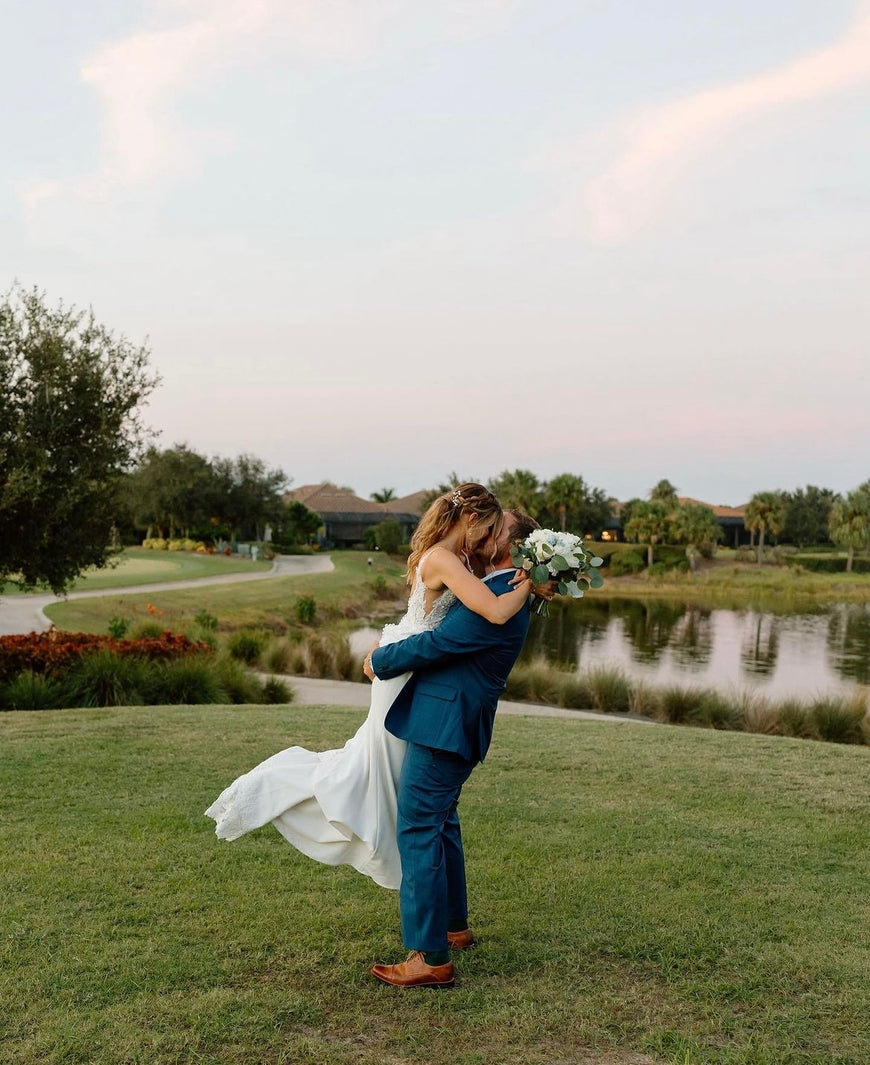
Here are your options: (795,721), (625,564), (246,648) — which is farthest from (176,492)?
(795,721)

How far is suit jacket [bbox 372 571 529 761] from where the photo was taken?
3768mm

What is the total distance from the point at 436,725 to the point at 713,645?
28482 mm

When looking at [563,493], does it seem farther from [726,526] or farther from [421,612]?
[421,612]

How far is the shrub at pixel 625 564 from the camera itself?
65500 millimetres

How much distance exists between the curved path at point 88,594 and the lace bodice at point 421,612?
12.4 m

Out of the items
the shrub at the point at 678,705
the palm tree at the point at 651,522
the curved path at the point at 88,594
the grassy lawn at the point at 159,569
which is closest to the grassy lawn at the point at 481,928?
the shrub at the point at 678,705

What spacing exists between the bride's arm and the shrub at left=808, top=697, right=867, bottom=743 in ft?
33.3

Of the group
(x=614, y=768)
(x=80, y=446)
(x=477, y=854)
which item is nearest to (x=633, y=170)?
(x=80, y=446)

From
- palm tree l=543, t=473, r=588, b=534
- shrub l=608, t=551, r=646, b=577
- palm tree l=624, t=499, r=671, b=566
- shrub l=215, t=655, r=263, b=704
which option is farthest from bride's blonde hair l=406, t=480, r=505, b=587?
palm tree l=543, t=473, r=588, b=534

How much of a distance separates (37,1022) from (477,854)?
8.93ft

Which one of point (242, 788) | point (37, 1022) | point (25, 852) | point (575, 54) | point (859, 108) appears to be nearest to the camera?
point (37, 1022)

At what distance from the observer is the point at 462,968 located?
4062 mm

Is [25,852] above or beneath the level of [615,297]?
beneath

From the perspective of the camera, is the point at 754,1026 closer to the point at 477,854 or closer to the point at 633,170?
the point at 477,854
